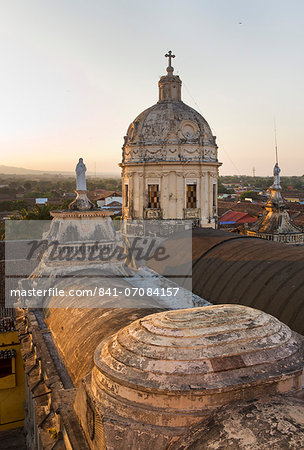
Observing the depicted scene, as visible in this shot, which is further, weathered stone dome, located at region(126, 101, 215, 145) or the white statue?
weathered stone dome, located at region(126, 101, 215, 145)

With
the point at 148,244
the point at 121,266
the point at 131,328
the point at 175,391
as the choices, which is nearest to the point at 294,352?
the point at 175,391

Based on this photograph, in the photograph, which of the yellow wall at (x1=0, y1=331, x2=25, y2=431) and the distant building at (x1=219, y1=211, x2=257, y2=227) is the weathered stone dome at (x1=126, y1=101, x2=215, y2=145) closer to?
the yellow wall at (x1=0, y1=331, x2=25, y2=431)

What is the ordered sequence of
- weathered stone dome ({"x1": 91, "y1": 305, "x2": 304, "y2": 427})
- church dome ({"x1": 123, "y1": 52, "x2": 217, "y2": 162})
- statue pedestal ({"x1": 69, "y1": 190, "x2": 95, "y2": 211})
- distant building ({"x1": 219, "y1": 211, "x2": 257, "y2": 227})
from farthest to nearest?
1. distant building ({"x1": 219, "y1": 211, "x2": 257, "y2": 227})
2. church dome ({"x1": 123, "y1": 52, "x2": 217, "y2": 162})
3. statue pedestal ({"x1": 69, "y1": 190, "x2": 95, "y2": 211})
4. weathered stone dome ({"x1": 91, "y1": 305, "x2": 304, "y2": 427})

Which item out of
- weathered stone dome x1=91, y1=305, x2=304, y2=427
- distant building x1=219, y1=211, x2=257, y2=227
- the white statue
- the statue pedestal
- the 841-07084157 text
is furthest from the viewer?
distant building x1=219, y1=211, x2=257, y2=227

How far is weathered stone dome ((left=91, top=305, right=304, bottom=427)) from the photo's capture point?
10.3 ft

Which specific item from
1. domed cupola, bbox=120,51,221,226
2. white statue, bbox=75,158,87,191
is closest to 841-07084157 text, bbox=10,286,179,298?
white statue, bbox=75,158,87,191

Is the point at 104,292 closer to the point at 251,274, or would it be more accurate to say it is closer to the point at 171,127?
the point at 251,274

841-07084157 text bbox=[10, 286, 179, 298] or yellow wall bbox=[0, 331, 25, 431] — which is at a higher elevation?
841-07084157 text bbox=[10, 286, 179, 298]

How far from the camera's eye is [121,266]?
12398 millimetres

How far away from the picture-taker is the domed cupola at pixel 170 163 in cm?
1739

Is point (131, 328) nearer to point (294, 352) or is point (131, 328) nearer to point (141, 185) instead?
point (294, 352)

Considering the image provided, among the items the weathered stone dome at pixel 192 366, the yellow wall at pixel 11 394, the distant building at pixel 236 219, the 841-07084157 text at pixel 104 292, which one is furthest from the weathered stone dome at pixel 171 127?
the distant building at pixel 236 219

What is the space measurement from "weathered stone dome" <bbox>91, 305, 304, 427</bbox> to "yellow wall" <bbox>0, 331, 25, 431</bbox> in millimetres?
14303

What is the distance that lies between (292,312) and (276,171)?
12.2 metres
